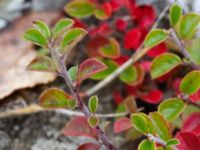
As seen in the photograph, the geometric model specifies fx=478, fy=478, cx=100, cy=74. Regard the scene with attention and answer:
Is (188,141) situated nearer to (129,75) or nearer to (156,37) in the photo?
(156,37)

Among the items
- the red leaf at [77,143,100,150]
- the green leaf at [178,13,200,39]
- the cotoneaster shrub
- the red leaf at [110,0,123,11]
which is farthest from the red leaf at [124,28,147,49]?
the red leaf at [77,143,100,150]

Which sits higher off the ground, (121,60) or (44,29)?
(44,29)

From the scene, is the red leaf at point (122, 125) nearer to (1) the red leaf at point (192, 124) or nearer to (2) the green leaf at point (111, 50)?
(1) the red leaf at point (192, 124)

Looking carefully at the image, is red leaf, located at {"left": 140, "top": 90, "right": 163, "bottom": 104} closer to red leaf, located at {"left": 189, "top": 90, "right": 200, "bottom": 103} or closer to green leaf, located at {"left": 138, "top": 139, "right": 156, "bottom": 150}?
red leaf, located at {"left": 189, "top": 90, "right": 200, "bottom": 103}

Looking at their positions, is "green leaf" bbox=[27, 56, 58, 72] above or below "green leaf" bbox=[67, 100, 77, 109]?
above

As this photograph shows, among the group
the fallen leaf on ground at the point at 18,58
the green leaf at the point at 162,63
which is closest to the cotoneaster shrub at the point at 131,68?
the green leaf at the point at 162,63

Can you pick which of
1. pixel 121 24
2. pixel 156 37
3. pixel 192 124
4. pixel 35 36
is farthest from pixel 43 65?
pixel 121 24

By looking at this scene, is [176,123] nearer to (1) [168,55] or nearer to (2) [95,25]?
(1) [168,55]
